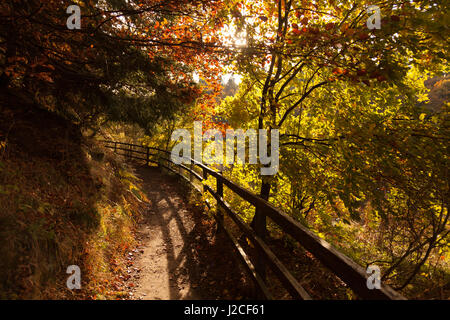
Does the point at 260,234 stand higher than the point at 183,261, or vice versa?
the point at 260,234

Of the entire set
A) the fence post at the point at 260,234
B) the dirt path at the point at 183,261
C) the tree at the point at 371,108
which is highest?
the tree at the point at 371,108

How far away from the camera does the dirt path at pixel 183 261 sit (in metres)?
4.05

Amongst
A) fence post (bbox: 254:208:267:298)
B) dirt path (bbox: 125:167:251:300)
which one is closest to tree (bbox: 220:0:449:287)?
fence post (bbox: 254:208:267:298)

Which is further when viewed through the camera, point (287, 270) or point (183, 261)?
point (183, 261)

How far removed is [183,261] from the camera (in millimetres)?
5059

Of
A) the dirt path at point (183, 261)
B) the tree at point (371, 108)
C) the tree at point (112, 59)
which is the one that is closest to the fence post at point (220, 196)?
the dirt path at point (183, 261)

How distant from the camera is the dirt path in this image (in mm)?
4055

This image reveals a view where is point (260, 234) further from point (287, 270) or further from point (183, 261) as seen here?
point (183, 261)

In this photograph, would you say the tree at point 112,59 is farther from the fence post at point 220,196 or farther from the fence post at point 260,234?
the fence post at point 260,234

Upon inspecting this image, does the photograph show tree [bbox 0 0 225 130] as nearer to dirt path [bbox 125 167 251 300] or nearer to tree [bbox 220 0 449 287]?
tree [bbox 220 0 449 287]

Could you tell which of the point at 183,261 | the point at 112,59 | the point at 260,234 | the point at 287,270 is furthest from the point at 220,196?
the point at 112,59

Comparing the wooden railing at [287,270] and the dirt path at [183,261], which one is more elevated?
the wooden railing at [287,270]

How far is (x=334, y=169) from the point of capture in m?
4.50
